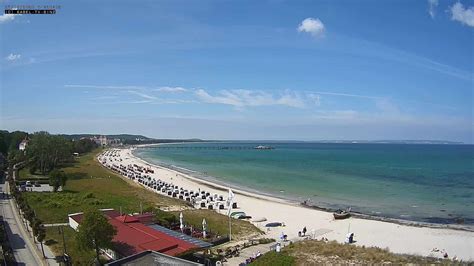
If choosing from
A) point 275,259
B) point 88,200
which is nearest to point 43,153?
point 88,200

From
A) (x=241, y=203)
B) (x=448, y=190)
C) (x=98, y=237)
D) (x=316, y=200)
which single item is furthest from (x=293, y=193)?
(x=98, y=237)

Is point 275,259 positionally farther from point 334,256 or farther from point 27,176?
point 27,176

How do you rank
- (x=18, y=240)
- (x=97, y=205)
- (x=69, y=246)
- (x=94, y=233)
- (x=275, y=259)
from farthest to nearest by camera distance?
(x=97, y=205) < (x=18, y=240) < (x=69, y=246) < (x=275, y=259) < (x=94, y=233)

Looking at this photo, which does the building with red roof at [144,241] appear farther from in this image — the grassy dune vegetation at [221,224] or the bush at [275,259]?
the grassy dune vegetation at [221,224]

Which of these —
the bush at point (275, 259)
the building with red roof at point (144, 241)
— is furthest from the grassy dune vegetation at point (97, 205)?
the bush at point (275, 259)

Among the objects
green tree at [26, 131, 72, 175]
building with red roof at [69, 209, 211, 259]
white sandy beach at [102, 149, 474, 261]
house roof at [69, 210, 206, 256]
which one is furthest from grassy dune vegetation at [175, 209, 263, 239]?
green tree at [26, 131, 72, 175]

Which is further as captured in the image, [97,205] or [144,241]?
[97,205]

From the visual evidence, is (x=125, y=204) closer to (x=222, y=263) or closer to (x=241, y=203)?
(x=241, y=203)
